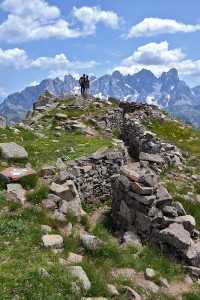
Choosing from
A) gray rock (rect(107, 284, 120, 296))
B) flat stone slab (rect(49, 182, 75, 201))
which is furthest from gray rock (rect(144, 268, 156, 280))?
flat stone slab (rect(49, 182, 75, 201))

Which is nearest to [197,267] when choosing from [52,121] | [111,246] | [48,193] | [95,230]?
[111,246]

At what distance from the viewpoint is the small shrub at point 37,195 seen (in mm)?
11695

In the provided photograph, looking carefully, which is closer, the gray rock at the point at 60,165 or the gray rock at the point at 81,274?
the gray rock at the point at 81,274

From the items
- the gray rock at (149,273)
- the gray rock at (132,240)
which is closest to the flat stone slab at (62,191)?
the gray rock at (132,240)

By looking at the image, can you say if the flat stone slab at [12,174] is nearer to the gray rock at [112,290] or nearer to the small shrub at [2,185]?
the small shrub at [2,185]

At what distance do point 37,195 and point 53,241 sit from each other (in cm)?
352

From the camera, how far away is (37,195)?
11.9 metres

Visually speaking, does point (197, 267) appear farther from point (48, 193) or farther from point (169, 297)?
point (48, 193)

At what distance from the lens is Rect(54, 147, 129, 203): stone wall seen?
15784mm

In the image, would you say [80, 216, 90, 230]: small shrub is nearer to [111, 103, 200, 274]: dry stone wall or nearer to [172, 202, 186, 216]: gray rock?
[111, 103, 200, 274]: dry stone wall

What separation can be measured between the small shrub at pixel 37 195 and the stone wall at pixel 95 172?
97.8 inches

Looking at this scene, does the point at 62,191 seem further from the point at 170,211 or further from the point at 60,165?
the point at 170,211

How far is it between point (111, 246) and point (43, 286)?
3.36 metres

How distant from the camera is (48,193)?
12.4m
